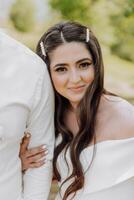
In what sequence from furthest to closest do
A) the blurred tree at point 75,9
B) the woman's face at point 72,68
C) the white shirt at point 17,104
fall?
the blurred tree at point 75,9
the woman's face at point 72,68
the white shirt at point 17,104

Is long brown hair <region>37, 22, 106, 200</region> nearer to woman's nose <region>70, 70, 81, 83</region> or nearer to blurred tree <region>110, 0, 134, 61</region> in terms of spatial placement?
woman's nose <region>70, 70, 81, 83</region>

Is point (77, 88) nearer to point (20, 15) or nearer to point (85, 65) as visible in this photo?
point (85, 65)

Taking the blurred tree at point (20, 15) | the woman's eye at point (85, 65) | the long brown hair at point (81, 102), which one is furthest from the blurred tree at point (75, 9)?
the woman's eye at point (85, 65)

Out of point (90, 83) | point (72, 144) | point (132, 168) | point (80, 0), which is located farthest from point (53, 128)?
point (80, 0)

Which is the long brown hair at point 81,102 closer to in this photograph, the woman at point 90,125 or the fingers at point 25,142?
the woman at point 90,125

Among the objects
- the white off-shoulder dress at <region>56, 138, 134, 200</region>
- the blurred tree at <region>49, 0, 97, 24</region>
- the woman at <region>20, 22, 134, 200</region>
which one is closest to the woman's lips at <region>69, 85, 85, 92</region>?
the woman at <region>20, 22, 134, 200</region>

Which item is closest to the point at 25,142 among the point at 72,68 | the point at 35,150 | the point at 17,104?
the point at 35,150

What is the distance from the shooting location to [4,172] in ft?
5.22

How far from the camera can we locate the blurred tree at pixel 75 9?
4.02 metres

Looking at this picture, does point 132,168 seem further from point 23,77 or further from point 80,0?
point 80,0

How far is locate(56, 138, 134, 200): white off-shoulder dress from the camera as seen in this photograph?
170 cm

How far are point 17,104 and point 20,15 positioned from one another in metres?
2.65

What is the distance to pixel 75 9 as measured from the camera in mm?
4070

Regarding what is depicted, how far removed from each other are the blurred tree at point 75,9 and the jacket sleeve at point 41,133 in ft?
8.10
